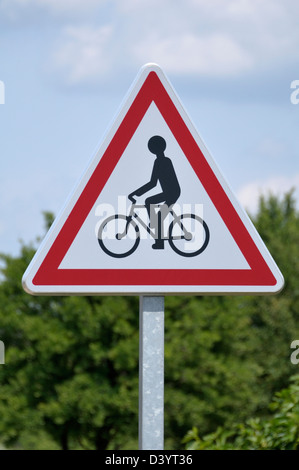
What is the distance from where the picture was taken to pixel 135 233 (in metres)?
2.71

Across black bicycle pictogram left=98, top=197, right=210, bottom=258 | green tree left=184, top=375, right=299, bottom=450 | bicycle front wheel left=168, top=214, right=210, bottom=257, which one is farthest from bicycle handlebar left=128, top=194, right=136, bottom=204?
green tree left=184, top=375, right=299, bottom=450

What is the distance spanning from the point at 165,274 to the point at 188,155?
0.48m

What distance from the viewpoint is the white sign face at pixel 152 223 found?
271cm

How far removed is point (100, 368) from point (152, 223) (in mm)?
24253

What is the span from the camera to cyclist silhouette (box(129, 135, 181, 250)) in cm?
272

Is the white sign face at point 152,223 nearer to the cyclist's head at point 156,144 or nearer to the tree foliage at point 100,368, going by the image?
the cyclist's head at point 156,144

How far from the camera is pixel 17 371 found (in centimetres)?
2641

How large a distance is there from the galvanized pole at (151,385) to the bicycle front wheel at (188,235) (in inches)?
12.1

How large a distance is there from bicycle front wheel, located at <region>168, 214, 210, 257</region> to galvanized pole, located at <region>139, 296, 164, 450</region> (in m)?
0.31

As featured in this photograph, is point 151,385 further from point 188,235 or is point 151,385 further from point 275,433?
point 275,433

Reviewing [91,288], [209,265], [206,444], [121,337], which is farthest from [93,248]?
[121,337]

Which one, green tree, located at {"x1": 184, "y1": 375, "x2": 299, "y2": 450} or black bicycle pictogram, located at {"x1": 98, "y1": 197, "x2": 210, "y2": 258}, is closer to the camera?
black bicycle pictogram, located at {"x1": 98, "y1": 197, "x2": 210, "y2": 258}

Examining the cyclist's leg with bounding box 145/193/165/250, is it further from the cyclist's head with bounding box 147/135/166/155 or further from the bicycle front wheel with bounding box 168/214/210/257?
the cyclist's head with bounding box 147/135/166/155

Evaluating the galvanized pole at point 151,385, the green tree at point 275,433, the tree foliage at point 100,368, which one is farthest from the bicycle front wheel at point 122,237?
the tree foliage at point 100,368
